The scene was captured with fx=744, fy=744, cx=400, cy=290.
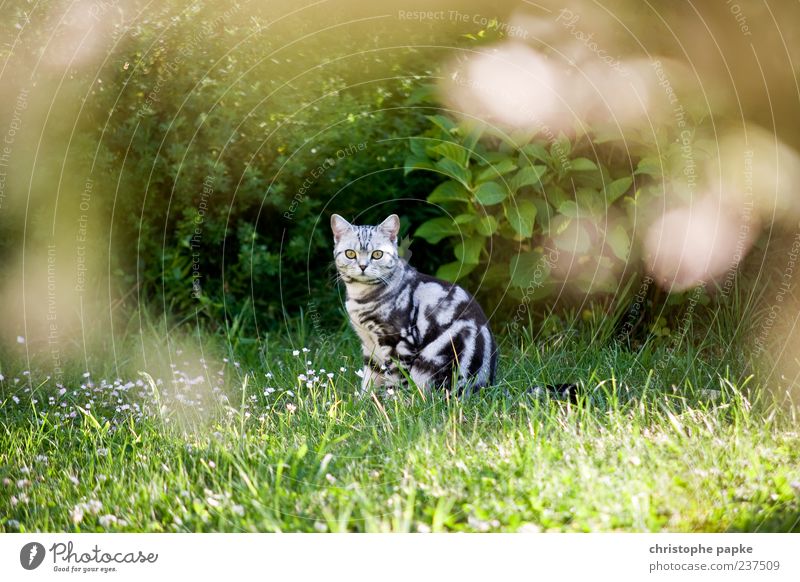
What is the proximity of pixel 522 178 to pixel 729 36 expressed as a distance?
1.39 meters

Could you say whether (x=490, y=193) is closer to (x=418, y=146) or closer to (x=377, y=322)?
(x=418, y=146)

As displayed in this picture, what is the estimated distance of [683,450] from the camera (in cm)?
308

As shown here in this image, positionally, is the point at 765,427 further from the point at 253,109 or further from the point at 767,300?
the point at 253,109

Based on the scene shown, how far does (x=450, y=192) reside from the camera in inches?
177

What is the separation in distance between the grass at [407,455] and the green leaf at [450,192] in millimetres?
1084

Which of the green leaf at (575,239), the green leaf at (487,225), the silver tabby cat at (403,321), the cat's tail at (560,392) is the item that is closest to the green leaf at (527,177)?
the green leaf at (487,225)

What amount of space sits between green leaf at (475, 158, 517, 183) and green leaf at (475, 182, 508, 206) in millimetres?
41

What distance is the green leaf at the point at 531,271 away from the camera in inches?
184

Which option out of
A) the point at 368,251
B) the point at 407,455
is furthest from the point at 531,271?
the point at 407,455

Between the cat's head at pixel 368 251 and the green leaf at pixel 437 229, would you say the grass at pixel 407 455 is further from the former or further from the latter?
the green leaf at pixel 437 229

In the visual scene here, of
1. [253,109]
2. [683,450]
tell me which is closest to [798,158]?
[683,450]

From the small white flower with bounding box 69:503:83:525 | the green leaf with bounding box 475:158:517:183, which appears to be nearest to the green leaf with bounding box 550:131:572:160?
the green leaf with bounding box 475:158:517:183

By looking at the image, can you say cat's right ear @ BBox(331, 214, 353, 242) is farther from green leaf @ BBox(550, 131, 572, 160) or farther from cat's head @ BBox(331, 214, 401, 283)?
green leaf @ BBox(550, 131, 572, 160)

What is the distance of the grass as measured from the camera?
2775 millimetres
